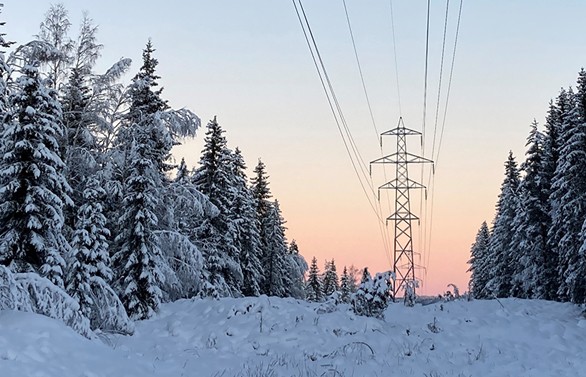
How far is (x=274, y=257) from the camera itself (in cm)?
4300

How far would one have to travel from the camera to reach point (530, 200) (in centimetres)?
3509

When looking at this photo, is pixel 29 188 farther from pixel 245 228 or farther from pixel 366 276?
pixel 245 228

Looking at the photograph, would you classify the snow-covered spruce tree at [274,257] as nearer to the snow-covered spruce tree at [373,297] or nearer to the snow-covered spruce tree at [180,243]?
the snow-covered spruce tree at [180,243]

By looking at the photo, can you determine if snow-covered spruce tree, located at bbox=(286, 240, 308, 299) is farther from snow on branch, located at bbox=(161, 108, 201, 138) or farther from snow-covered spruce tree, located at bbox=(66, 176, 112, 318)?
snow-covered spruce tree, located at bbox=(66, 176, 112, 318)

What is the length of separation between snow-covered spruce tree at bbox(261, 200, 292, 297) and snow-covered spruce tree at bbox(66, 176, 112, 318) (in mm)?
26592

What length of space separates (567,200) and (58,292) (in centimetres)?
2569

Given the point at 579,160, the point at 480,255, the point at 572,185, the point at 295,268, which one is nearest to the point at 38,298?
the point at 579,160

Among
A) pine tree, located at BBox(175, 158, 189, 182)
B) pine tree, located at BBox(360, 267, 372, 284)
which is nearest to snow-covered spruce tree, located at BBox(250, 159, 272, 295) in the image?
pine tree, located at BBox(175, 158, 189, 182)

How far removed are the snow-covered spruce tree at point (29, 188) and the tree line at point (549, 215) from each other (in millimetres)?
19652

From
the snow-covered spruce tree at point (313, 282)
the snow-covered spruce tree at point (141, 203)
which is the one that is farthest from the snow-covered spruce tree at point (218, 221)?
the snow-covered spruce tree at point (313, 282)

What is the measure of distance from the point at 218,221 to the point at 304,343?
18782 millimetres

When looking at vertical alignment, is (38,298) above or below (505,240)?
below

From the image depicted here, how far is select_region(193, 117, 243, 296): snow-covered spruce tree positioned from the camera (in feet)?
98.1

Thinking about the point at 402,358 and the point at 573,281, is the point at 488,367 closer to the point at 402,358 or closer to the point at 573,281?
the point at 402,358
